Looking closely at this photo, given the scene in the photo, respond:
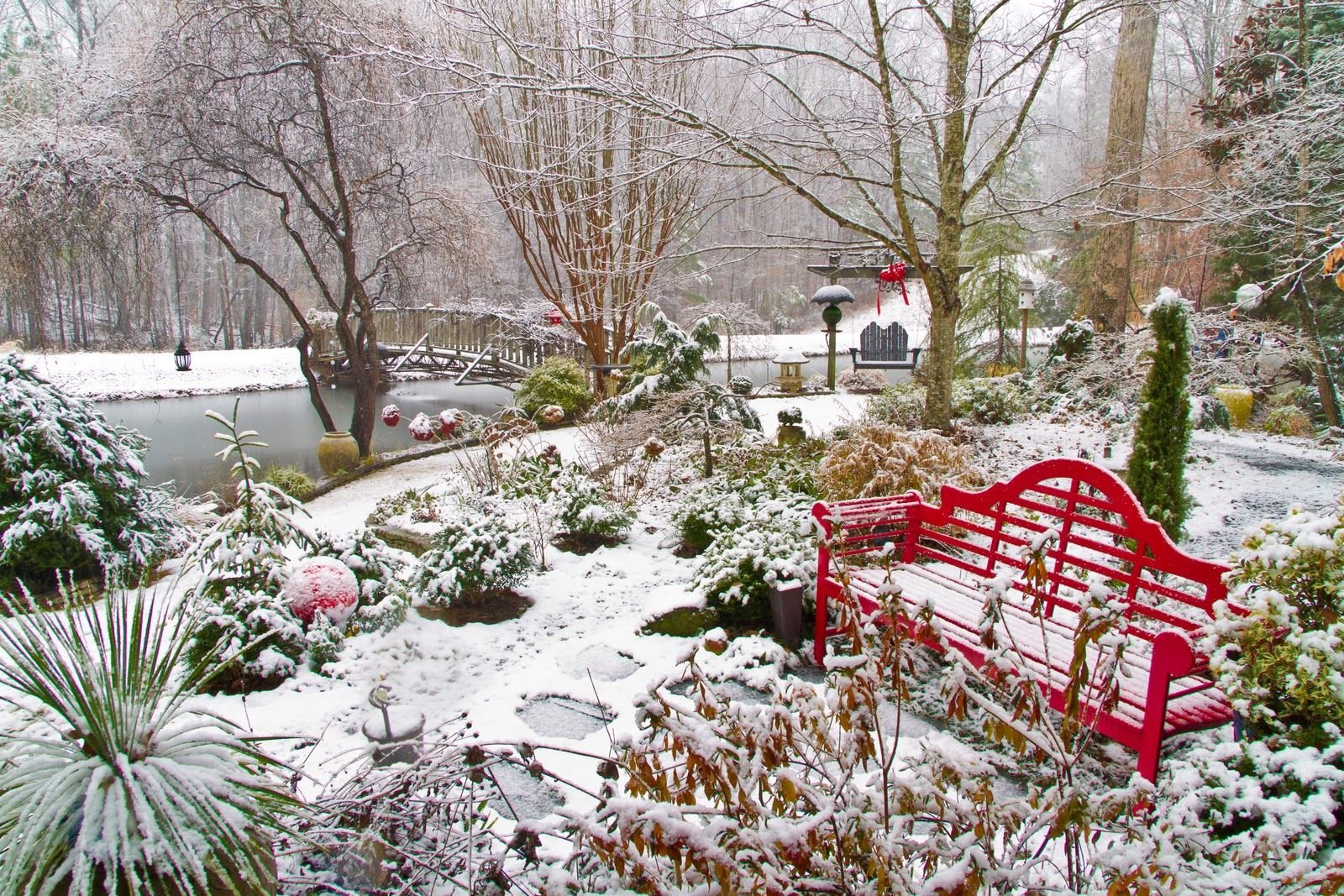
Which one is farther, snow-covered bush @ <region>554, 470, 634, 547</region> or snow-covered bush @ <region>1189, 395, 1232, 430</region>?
snow-covered bush @ <region>1189, 395, 1232, 430</region>

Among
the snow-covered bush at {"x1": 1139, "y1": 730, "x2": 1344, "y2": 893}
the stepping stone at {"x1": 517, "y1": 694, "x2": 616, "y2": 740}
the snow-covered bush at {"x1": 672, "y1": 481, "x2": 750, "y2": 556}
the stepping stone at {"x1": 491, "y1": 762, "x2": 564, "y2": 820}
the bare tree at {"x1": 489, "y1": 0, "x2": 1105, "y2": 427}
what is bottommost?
the stepping stone at {"x1": 491, "y1": 762, "x2": 564, "y2": 820}

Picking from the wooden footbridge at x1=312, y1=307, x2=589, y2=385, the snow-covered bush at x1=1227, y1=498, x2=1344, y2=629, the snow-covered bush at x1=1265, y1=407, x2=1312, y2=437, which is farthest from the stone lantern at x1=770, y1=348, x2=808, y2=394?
the snow-covered bush at x1=1227, y1=498, x2=1344, y2=629

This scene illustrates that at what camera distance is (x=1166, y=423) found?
5.03m

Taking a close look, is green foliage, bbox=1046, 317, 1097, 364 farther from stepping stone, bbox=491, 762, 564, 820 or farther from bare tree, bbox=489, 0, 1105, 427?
stepping stone, bbox=491, 762, 564, 820

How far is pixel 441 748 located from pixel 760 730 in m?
0.84

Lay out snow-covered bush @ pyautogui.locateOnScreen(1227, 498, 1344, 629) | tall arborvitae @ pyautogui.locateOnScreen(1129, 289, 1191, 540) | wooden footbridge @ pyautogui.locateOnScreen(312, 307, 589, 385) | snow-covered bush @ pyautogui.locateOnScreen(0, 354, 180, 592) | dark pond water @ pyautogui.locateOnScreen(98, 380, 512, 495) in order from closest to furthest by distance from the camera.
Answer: snow-covered bush @ pyautogui.locateOnScreen(1227, 498, 1344, 629), tall arborvitae @ pyautogui.locateOnScreen(1129, 289, 1191, 540), snow-covered bush @ pyautogui.locateOnScreen(0, 354, 180, 592), dark pond water @ pyautogui.locateOnScreen(98, 380, 512, 495), wooden footbridge @ pyautogui.locateOnScreen(312, 307, 589, 385)

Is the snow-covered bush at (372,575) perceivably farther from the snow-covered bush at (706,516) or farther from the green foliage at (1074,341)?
the green foliage at (1074,341)

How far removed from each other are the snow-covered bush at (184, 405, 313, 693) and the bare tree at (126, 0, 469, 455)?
4.69 meters

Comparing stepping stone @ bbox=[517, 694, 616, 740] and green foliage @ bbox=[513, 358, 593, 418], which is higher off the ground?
green foliage @ bbox=[513, 358, 593, 418]

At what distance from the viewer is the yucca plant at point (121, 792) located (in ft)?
3.74

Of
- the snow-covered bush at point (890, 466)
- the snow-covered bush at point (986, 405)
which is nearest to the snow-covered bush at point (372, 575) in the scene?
the snow-covered bush at point (890, 466)

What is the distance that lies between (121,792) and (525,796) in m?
2.01

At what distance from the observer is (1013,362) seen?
13953mm

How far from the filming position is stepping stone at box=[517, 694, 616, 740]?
3.46m
